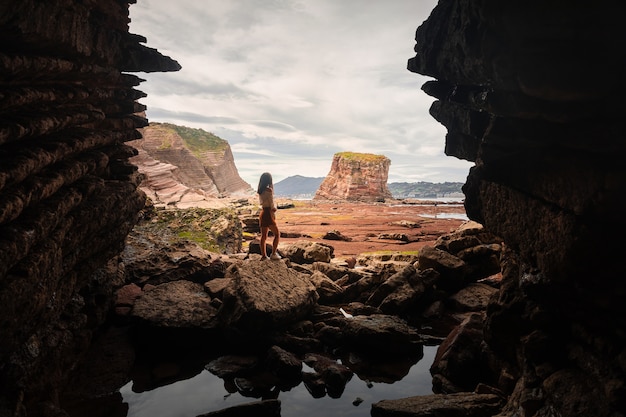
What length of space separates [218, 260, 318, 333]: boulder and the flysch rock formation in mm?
17866

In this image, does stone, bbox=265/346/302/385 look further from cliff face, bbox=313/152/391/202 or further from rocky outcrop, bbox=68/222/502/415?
cliff face, bbox=313/152/391/202

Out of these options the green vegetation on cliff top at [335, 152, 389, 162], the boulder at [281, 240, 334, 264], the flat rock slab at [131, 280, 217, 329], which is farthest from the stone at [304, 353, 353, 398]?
the green vegetation on cliff top at [335, 152, 389, 162]

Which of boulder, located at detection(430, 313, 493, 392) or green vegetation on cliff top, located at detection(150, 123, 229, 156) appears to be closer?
boulder, located at detection(430, 313, 493, 392)

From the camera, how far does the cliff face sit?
457ft

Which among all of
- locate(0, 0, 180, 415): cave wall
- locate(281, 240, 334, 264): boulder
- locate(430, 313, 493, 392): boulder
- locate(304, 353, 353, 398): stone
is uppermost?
locate(0, 0, 180, 415): cave wall

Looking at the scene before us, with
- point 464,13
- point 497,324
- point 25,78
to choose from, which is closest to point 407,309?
point 497,324

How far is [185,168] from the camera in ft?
366

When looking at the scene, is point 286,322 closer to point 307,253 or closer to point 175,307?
point 175,307

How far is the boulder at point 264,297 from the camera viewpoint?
9.70m

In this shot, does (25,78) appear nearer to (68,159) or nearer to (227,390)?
(68,159)

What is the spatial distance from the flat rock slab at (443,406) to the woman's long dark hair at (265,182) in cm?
820

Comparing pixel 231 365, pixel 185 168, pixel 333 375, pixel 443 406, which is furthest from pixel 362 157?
pixel 443 406

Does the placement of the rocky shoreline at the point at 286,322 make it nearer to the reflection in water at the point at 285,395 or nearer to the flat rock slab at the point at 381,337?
the flat rock slab at the point at 381,337

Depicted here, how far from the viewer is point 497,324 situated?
768 centimetres
